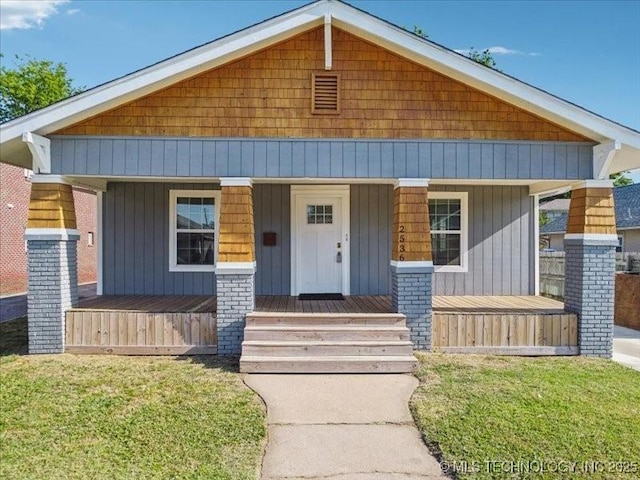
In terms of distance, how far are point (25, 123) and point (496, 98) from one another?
7108 millimetres

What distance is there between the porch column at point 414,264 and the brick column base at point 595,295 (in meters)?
2.43

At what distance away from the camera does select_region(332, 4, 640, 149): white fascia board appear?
6113 millimetres

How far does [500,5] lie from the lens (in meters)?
16.4

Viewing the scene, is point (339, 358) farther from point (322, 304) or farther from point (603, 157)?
point (603, 157)

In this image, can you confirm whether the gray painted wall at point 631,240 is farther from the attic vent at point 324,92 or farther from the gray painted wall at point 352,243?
the attic vent at point 324,92

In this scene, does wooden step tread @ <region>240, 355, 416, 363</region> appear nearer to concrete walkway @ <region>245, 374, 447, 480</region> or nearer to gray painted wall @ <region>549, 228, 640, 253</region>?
concrete walkway @ <region>245, 374, 447, 480</region>

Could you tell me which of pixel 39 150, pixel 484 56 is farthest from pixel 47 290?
pixel 484 56

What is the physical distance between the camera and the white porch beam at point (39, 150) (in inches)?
236

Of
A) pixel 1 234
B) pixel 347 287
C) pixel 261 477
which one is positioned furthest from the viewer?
pixel 1 234

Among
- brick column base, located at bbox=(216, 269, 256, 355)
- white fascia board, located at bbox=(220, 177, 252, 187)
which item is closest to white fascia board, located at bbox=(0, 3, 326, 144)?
white fascia board, located at bbox=(220, 177, 252, 187)

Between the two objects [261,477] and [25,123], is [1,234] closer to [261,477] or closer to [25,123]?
[25,123]

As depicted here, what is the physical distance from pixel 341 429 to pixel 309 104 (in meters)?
4.63

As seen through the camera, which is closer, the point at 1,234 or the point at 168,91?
the point at 168,91

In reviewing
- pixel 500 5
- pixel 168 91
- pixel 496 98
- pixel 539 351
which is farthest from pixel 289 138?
pixel 500 5
